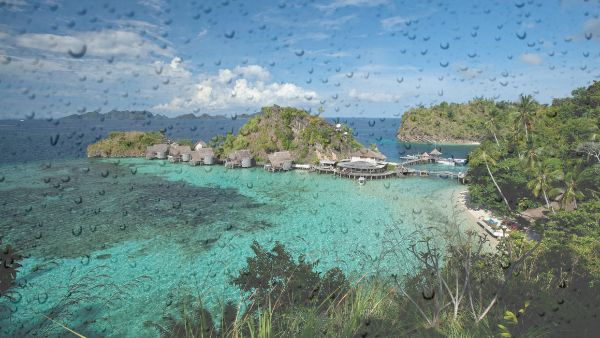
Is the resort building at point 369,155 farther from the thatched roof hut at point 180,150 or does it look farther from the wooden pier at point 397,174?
the thatched roof hut at point 180,150

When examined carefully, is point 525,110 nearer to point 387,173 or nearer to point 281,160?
point 387,173

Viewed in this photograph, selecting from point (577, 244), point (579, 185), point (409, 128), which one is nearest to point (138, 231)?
point (577, 244)

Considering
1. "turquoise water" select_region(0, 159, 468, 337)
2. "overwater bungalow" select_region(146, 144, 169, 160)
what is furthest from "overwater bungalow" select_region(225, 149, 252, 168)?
"overwater bungalow" select_region(146, 144, 169, 160)

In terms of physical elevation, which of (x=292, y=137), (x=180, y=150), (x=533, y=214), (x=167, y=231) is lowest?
(x=167, y=231)

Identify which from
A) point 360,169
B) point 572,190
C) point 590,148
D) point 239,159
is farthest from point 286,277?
point 239,159

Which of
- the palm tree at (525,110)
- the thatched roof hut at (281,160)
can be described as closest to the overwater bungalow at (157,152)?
the thatched roof hut at (281,160)
